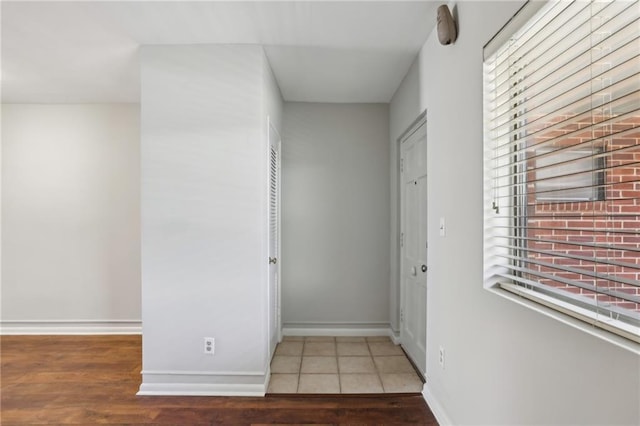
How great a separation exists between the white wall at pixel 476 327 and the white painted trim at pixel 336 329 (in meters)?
1.33

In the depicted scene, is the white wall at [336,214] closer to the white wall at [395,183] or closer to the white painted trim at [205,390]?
the white wall at [395,183]

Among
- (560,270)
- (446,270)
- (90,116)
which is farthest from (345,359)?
(90,116)

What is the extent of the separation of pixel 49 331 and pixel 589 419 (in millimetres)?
4673

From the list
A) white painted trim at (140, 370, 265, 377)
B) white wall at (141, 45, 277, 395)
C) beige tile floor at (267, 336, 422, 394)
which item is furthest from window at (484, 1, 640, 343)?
white painted trim at (140, 370, 265, 377)

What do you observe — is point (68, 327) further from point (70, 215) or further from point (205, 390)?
point (205, 390)

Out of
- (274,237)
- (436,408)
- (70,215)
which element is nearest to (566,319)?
(436,408)

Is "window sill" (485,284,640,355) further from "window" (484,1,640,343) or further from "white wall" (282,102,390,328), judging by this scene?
"white wall" (282,102,390,328)

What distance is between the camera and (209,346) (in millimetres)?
2473

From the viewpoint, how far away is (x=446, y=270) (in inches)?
80.4

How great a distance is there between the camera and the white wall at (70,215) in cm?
374

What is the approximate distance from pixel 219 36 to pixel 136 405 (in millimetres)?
2588

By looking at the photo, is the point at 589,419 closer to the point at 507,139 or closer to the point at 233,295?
the point at 507,139

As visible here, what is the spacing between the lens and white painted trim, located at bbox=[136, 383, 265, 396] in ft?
8.05

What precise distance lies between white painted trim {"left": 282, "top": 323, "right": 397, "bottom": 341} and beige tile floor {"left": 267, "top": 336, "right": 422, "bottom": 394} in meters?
0.07
